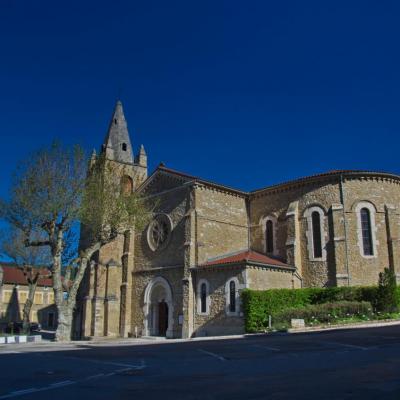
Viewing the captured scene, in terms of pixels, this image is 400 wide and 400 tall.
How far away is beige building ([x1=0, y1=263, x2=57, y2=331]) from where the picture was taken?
51.1 metres

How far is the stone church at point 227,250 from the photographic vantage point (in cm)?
2664

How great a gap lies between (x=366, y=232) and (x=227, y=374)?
20.6m

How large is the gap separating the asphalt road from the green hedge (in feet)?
27.3

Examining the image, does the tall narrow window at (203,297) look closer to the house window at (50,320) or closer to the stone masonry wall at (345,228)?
the stone masonry wall at (345,228)

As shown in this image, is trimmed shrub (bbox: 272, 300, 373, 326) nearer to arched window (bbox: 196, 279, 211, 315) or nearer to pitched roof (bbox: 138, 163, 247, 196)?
arched window (bbox: 196, 279, 211, 315)

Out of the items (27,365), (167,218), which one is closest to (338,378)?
(27,365)

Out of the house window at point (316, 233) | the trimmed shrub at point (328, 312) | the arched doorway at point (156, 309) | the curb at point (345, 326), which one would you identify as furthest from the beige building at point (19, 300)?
the curb at point (345, 326)

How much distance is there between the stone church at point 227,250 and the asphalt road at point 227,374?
1140cm

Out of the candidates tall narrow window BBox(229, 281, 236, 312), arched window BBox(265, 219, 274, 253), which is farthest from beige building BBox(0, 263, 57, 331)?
tall narrow window BBox(229, 281, 236, 312)

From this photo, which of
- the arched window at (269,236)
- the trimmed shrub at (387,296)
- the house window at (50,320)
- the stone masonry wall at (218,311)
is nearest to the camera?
the trimmed shrub at (387,296)

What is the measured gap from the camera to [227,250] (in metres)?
29.8

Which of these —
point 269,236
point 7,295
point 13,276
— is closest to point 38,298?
point 13,276

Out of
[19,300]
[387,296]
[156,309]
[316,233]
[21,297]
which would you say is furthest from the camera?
[21,297]

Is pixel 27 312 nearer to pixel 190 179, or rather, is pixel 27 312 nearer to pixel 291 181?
pixel 190 179
